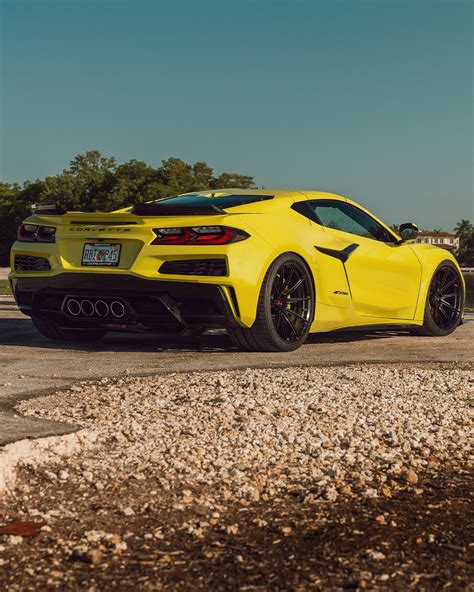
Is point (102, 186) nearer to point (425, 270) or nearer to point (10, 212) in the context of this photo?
point (10, 212)

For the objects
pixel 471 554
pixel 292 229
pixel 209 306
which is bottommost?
pixel 471 554

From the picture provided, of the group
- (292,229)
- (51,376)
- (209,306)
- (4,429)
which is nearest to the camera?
(4,429)

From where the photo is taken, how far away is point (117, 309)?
8102 mm

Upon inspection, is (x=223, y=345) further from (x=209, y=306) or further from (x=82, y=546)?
(x=82, y=546)

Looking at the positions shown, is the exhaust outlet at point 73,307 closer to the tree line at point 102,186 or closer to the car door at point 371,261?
the car door at point 371,261

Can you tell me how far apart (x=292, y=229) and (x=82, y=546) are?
542 cm

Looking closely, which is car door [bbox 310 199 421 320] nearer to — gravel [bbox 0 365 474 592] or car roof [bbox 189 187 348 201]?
car roof [bbox 189 187 348 201]

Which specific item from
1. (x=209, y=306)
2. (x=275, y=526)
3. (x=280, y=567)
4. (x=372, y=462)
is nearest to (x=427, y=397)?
(x=372, y=462)

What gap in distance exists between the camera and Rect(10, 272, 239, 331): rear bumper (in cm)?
782

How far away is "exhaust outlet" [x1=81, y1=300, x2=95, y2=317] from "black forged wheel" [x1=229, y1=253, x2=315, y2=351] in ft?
3.97

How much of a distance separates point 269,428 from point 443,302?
5.80 m

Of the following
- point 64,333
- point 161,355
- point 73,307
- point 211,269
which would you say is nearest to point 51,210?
point 73,307

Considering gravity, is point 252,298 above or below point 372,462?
above

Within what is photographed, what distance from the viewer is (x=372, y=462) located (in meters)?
4.55
